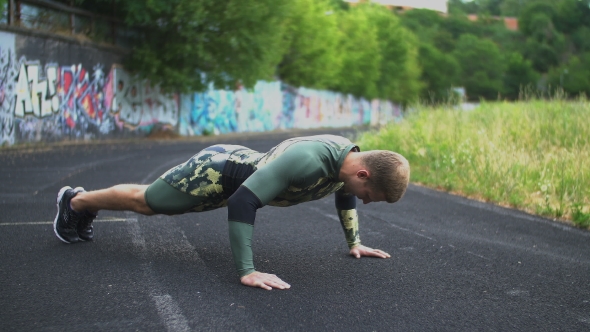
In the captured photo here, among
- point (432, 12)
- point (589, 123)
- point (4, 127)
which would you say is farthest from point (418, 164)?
point (432, 12)

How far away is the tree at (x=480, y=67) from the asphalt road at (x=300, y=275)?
72.0 m

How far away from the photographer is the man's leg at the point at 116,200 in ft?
14.2

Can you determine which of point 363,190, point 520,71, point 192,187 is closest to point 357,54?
point 520,71

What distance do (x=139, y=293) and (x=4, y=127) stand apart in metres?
14.2

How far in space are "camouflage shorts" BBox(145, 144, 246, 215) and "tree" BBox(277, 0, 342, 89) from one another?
33.1m

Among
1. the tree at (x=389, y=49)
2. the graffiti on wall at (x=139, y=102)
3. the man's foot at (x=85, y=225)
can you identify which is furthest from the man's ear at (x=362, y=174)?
the tree at (x=389, y=49)

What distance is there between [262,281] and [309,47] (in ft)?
118

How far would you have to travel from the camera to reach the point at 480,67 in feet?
261

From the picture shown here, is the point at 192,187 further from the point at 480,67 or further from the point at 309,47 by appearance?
the point at 480,67

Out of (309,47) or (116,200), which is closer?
(116,200)

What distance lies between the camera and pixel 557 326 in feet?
10.6

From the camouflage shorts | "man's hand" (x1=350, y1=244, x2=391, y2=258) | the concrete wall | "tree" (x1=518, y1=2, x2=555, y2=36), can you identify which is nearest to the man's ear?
the camouflage shorts

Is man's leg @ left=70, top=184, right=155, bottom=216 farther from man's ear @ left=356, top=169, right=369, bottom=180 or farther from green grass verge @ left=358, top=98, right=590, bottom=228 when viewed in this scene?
green grass verge @ left=358, top=98, right=590, bottom=228

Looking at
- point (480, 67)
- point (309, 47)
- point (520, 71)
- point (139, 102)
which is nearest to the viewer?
point (139, 102)
